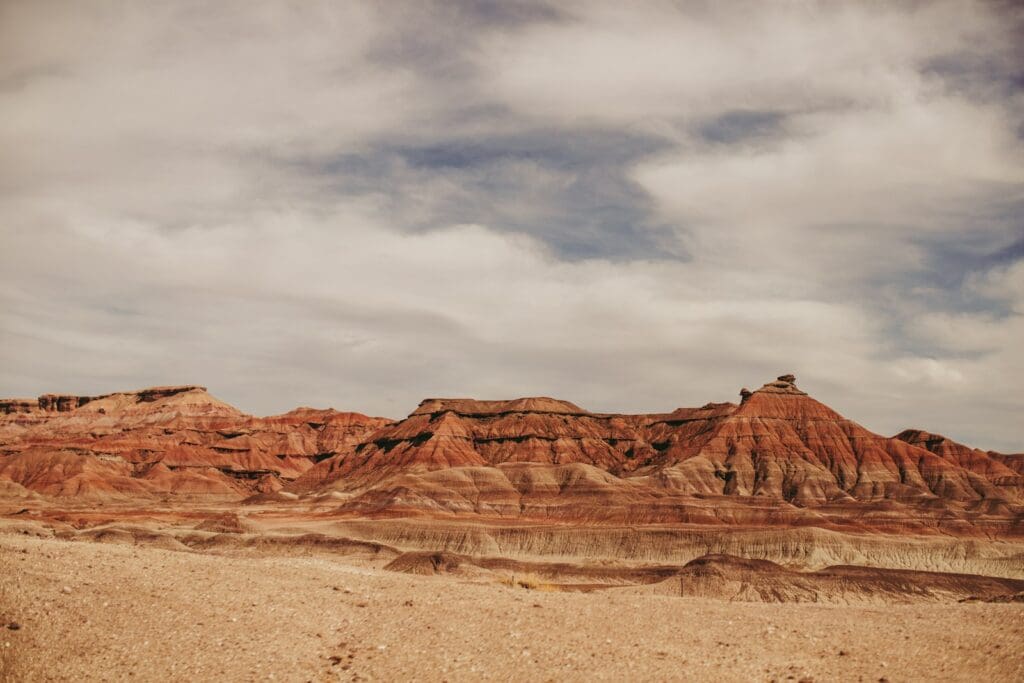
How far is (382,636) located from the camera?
77.3 feet

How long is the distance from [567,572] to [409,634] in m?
86.3

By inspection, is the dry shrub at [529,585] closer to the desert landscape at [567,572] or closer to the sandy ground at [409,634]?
the desert landscape at [567,572]

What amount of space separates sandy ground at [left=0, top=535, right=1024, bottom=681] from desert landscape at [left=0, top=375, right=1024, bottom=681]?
9 centimetres

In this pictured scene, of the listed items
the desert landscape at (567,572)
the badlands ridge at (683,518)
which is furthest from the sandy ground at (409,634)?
the badlands ridge at (683,518)

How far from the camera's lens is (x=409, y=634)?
934 inches

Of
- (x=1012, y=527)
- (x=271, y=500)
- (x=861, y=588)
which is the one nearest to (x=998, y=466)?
(x=1012, y=527)

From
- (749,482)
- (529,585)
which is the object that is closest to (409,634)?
(529,585)

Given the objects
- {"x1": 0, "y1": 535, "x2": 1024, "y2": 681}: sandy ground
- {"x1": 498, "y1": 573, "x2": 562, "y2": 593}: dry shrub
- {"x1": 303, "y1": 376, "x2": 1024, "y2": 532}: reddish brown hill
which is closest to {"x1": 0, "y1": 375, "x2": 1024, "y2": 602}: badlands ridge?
{"x1": 303, "y1": 376, "x2": 1024, "y2": 532}: reddish brown hill

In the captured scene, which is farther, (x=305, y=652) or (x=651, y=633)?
(x=651, y=633)

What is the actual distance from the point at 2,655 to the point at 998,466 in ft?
699

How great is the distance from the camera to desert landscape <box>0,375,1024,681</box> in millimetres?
22156

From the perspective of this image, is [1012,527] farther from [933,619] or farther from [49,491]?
[49,491]

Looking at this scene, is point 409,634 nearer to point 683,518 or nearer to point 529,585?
point 529,585

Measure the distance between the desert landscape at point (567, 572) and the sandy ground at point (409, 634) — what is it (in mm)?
85
